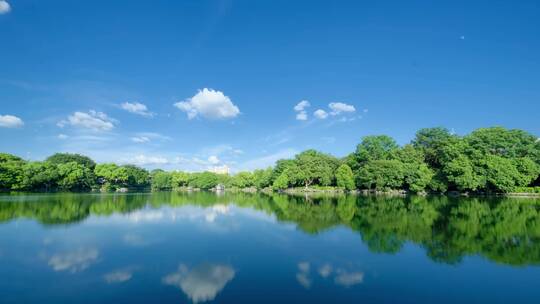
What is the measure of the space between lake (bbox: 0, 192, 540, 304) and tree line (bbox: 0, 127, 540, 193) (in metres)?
32.1

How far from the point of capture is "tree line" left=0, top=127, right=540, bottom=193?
143ft

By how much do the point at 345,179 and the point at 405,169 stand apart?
12066 millimetres

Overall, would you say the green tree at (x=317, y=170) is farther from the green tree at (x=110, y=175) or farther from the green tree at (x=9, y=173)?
the green tree at (x=9, y=173)

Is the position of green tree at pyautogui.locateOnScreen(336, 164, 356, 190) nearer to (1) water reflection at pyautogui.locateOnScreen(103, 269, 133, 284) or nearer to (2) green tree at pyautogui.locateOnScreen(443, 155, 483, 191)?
(2) green tree at pyautogui.locateOnScreen(443, 155, 483, 191)

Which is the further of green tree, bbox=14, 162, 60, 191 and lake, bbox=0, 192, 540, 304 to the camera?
green tree, bbox=14, 162, 60, 191

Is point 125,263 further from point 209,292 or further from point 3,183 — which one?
point 3,183

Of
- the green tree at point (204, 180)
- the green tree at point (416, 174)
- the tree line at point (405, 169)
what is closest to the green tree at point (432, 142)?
the tree line at point (405, 169)

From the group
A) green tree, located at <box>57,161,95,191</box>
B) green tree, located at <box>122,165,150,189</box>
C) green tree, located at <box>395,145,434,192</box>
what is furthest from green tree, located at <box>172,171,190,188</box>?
green tree, located at <box>395,145,434,192</box>

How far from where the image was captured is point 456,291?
7.45 metres

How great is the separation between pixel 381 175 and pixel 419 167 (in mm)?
6506

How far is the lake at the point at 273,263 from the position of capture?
23.5 ft

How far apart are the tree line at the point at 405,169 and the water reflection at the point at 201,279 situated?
45.1m

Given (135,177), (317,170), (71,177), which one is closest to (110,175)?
(135,177)

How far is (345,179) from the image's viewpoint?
59594 millimetres
